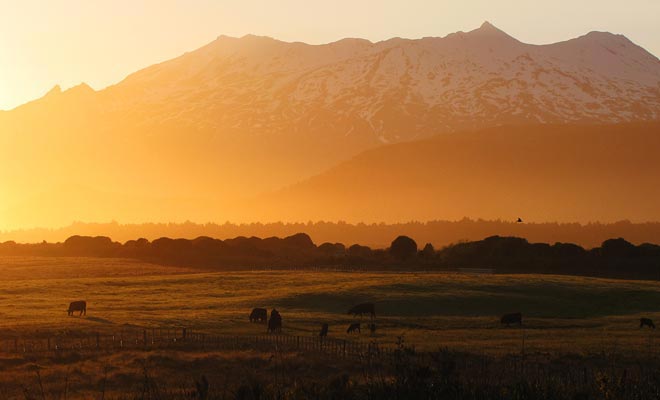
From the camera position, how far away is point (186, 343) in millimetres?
47031

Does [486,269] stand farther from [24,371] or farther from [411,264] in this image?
[24,371]

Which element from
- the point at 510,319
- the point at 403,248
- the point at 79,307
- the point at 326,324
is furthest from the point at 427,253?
the point at 326,324

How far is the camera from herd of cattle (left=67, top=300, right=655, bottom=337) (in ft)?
178

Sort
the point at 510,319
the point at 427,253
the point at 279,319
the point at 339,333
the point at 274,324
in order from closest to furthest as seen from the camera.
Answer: the point at 339,333 → the point at 274,324 → the point at 279,319 → the point at 510,319 → the point at 427,253

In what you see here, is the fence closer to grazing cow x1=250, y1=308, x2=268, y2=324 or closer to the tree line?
grazing cow x1=250, y1=308, x2=268, y2=324

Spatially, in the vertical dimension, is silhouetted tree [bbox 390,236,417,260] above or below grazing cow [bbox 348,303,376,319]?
above

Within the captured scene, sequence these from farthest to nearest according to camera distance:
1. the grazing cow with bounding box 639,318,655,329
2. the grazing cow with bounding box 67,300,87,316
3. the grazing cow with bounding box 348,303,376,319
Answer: the grazing cow with bounding box 67,300,87,316, the grazing cow with bounding box 348,303,376,319, the grazing cow with bounding box 639,318,655,329

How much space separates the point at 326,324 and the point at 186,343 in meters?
9.71

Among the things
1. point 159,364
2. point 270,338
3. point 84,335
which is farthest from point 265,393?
point 84,335

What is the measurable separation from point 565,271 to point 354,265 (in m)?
29.2

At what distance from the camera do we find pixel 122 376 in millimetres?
36312

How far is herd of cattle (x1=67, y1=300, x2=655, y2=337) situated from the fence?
3.32m

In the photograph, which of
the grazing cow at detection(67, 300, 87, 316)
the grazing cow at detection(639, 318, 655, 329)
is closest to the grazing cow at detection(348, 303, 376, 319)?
the grazing cow at detection(639, 318, 655, 329)

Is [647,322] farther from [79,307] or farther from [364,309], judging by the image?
[79,307]
